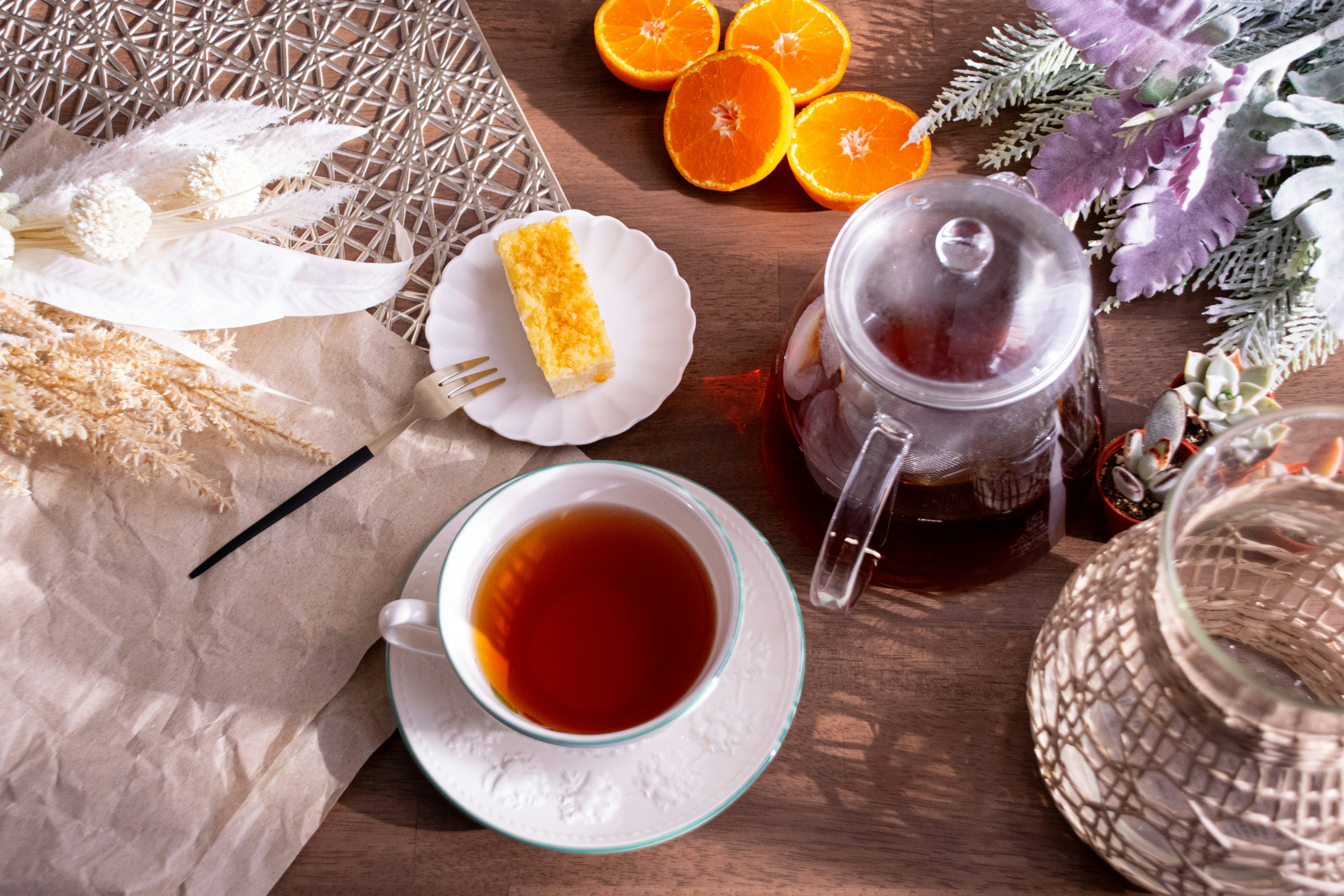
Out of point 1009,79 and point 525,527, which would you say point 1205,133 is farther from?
point 525,527

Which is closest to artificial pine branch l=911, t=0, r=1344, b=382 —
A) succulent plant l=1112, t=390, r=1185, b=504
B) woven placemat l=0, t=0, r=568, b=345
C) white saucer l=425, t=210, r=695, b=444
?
succulent plant l=1112, t=390, r=1185, b=504

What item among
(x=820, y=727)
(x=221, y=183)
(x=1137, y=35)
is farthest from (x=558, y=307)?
(x=1137, y=35)

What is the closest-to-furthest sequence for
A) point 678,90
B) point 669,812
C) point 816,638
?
1. point 669,812
2. point 816,638
3. point 678,90

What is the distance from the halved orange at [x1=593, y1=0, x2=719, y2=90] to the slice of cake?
22cm

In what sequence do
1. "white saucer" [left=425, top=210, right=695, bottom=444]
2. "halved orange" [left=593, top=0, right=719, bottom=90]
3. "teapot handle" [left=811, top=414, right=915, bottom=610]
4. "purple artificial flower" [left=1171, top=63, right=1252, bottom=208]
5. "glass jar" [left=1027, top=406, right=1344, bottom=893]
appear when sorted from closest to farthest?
"glass jar" [left=1027, top=406, right=1344, bottom=893], "teapot handle" [left=811, top=414, right=915, bottom=610], "purple artificial flower" [left=1171, top=63, right=1252, bottom=208], "white saucer" [left=425, top=210, right=695, bottom=444], "halved orange" [left=593, top=0, right=719, bottom=90]

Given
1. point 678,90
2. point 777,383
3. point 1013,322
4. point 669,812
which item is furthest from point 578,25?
point 669,812

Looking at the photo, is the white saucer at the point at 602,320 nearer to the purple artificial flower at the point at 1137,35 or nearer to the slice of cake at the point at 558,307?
the slice of cake at the point at 558,307

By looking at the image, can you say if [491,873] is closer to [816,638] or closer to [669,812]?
[669,812]

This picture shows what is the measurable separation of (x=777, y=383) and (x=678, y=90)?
14.5 inches

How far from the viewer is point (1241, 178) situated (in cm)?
84

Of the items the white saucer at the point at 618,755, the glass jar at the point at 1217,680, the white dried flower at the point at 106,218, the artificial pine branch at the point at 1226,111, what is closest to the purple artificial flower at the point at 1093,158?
the artificial pine branch at the point at 1226,111

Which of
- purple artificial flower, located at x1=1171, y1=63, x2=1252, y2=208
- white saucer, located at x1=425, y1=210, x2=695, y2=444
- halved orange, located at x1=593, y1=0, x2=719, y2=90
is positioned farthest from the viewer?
halved orange, located at x1=593, y1=0, x2=719, y2=90

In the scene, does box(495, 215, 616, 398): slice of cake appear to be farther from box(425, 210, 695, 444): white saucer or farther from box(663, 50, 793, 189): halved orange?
box(663, 50, 793, 189): halved orange

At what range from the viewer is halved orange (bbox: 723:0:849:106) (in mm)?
990
